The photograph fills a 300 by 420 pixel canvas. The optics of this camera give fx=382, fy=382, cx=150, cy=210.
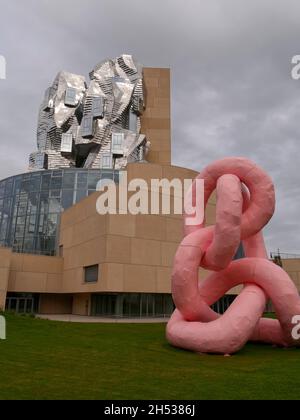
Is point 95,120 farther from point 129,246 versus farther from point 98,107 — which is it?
point 129,246

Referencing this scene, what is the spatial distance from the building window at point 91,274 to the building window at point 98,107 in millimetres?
23747

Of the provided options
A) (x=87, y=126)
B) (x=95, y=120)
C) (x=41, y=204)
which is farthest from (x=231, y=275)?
(x=95, y=120)

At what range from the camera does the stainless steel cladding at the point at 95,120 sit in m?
48.0

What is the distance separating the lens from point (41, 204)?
40594mm

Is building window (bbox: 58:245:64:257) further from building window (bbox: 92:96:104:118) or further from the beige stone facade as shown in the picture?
building window (bbox: 92:96:104:118)

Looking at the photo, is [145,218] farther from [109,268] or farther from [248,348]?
[248,348]

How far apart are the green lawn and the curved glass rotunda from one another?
27.6 meters

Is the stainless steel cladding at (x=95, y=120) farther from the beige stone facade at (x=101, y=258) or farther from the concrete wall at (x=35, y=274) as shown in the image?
the concrete wall at (x=35, y=274)

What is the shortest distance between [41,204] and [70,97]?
17.7 m

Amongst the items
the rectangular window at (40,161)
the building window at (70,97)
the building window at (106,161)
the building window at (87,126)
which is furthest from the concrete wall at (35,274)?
the building window at (70,97)

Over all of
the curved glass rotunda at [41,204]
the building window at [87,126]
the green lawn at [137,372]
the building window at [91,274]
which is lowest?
the green lawn at [137,372]

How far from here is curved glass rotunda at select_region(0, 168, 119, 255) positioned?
130 ft

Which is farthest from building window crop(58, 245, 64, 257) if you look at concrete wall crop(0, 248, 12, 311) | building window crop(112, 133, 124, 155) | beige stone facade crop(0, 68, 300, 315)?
building window crop(112, 133, 124, 155)
